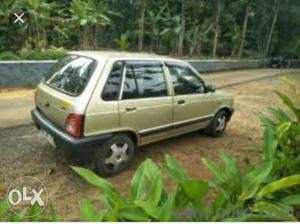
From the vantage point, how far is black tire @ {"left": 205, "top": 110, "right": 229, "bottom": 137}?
7.69m

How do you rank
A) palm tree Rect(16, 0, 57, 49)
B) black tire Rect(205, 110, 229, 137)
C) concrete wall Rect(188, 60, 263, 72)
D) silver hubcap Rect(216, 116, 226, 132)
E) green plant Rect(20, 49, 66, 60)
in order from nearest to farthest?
black tire Rect(205, 110, 229, 137) < silver hubcap Rect(216, 116, 226, 132) < green plant Rect(20, 49, 66, 60) < palm tree Rect(16, 0, 57, 49) < concrete wall Rect(188, 60, 263, 72)

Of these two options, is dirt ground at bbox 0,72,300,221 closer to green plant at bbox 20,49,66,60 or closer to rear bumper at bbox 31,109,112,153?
rear bumper at bbox 31,109,112,153

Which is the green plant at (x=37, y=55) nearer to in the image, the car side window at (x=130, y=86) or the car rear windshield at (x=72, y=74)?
the car rear windshield at (x=72, y=74)

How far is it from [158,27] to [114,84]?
2325 cm

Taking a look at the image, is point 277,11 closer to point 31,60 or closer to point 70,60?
point 31,60

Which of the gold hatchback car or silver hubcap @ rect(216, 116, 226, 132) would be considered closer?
the gold hatchback car

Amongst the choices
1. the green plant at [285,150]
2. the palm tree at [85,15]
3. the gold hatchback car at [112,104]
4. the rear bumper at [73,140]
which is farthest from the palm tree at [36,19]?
the green plant at [285,150]

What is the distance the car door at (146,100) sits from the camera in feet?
18.3

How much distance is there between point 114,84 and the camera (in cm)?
543

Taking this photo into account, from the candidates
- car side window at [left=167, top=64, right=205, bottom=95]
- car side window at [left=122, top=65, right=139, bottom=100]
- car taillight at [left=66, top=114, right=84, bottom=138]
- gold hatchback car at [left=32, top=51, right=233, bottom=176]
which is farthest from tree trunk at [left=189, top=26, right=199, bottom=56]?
car taillight at [left=66, top=114, right=84, bottom=138]

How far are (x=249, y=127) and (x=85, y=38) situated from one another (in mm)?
13416

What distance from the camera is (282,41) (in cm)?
4088

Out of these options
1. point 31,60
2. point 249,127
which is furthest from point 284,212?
point 31,60

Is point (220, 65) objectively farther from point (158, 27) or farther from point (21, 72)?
point (21, 72)
